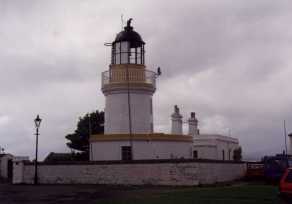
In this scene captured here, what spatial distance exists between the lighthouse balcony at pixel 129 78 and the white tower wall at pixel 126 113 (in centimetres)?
60

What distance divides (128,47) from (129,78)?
2017 millimetres

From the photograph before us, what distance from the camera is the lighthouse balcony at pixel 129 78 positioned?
32.6 m

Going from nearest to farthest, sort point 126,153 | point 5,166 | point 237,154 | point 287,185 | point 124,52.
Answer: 1. point 287,185
2. point 126,153
3. point 124,52
4. point 5,166
5. point 237,154

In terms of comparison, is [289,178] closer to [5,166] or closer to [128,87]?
[128,87]

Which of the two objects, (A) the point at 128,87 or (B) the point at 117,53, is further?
(B) the point at 117,53

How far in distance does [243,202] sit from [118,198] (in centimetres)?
508

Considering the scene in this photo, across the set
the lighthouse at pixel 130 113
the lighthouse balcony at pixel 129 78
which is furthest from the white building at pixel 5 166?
the lighthouse balcony at pixel 129 78

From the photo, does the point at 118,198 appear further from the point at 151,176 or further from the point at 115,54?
the point at 115,54

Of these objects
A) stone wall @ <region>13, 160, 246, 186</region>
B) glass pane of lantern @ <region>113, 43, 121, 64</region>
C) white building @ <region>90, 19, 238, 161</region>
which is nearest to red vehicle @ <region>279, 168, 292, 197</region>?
stone wall @ <region>13, 160, 246, 186</region>

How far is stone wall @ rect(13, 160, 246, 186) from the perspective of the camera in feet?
93.4

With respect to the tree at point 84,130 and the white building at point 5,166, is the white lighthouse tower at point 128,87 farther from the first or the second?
the tree at point 84,130

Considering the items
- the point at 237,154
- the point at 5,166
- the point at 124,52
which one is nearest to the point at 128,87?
the point at 124,52

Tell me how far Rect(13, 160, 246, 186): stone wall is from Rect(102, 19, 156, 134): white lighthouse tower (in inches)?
134

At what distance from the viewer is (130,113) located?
32.7 metres
